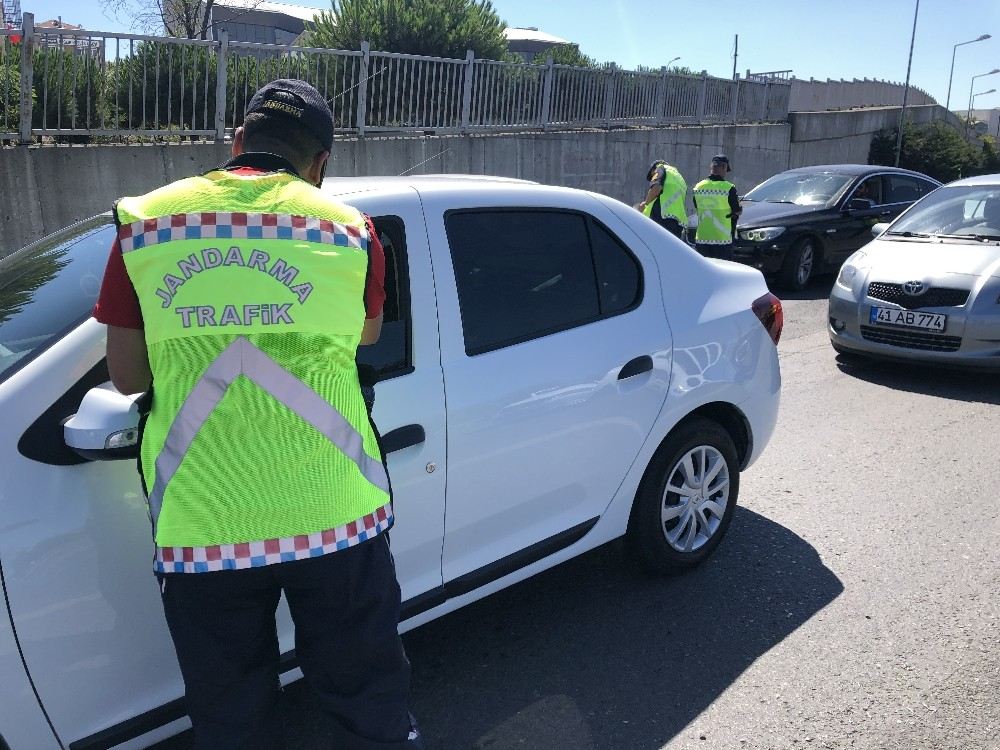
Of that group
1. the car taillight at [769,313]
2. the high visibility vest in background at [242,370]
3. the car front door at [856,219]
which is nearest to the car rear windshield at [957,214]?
the car front door at [856,219]

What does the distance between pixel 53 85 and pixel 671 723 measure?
7600 mm

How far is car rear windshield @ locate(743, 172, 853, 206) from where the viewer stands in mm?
11883

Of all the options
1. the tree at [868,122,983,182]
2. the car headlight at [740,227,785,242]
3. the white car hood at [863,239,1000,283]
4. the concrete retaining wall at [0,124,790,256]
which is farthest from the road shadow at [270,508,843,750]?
the tree at [868,122,983,182]

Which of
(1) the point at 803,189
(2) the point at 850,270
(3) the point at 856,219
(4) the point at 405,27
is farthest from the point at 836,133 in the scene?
(2) the point at 850,270

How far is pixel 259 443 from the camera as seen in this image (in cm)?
175

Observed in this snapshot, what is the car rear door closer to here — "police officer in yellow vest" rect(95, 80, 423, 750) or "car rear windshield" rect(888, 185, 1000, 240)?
"police officer in yellow vest" rect(95, 80, 423, 750)

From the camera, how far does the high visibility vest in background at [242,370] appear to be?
1720mm

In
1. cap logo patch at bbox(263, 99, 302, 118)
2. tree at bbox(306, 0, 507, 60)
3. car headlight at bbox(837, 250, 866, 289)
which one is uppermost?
tree at bbox(306, 0, 507, 60)

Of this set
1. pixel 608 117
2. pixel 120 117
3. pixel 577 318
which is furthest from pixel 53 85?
pixel 608 117

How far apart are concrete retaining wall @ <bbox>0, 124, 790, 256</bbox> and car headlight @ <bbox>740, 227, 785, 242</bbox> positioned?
3.72 metres

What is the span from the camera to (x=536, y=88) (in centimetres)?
1394

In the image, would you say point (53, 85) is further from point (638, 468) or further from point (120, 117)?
point (638, 468)

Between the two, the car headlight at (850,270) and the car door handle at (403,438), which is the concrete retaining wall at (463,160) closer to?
the car headlight at (850,270)

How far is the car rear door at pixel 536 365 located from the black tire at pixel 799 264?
26.8ft
